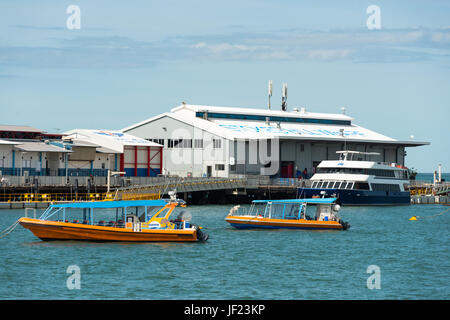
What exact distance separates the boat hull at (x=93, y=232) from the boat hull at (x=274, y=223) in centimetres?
976

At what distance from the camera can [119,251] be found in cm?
4541

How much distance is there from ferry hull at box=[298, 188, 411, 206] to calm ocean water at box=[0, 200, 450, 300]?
93.0ft

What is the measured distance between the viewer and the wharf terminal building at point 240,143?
101312 millimetres

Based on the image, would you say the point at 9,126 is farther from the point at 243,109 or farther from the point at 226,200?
the point at 243,109

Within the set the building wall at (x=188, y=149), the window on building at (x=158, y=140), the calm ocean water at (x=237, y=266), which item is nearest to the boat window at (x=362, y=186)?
the building wall at (x=188, y=149)

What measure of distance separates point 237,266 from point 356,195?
160 feet

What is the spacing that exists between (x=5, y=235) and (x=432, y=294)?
30.6 meters

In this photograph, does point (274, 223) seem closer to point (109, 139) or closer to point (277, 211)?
point (277, 211)

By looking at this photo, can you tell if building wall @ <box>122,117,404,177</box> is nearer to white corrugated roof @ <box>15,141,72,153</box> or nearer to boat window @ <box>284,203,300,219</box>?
white corrugated roof @ <box>15,141,72,153</box>

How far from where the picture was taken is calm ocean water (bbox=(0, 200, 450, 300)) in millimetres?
35062

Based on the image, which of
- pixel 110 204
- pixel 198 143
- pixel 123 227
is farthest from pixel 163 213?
pixel 198 143

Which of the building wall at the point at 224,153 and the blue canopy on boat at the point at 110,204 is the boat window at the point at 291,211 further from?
the building wall at the point at 224,153

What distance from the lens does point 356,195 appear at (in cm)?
8888

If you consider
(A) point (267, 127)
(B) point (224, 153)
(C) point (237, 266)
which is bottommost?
(C) point (237, 266)
